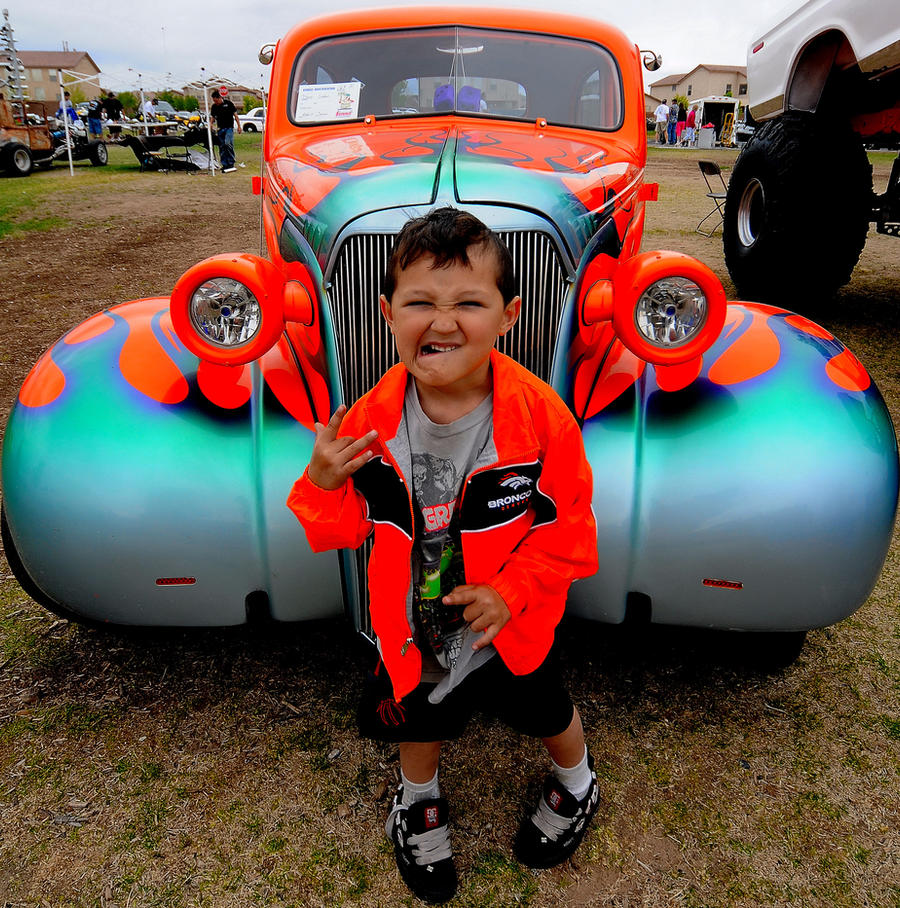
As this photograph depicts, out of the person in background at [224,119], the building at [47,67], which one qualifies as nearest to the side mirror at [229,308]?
the person in background at [224,119]

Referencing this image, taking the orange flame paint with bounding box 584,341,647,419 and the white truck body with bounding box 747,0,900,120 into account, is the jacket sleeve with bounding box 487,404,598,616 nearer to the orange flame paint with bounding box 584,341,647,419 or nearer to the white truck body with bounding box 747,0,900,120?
the orange flame paint with bounding box 584,341,647,419

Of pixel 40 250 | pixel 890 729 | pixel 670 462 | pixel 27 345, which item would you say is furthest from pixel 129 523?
pixel 40 250

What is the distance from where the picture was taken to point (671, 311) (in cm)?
202

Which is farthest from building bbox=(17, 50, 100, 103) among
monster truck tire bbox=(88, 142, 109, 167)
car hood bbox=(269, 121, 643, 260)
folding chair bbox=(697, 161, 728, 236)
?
car hood bbox=(269, 121, 643, 260)

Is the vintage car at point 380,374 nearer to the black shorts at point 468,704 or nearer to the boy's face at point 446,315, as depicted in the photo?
the black shorts at point 468,704

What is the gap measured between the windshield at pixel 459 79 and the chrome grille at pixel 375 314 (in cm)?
114

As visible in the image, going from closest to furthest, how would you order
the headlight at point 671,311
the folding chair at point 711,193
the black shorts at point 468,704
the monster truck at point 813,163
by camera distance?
1. the black shorts at point 468,704
2. the headlight at point 671,311
3. the monster truck at point 813,163
4. the folding chair at point 711,193

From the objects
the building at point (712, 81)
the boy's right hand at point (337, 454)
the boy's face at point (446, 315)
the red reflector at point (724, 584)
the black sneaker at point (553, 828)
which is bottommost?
the black sneaker at point (553, 828)

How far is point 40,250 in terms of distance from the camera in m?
9.30

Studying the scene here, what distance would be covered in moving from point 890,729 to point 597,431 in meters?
1.30

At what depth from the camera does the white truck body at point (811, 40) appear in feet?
13.7

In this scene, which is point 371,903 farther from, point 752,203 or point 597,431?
point 752,203

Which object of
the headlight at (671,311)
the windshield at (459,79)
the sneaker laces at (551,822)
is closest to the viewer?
the sneaker laces at (551,822)

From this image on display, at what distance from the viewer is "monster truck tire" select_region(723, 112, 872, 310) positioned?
17.3 feet
